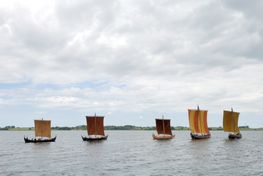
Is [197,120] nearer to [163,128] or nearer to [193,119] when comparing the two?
[193,119]

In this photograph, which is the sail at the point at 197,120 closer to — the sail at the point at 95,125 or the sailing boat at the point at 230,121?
the sailing boat at the point at 230,121

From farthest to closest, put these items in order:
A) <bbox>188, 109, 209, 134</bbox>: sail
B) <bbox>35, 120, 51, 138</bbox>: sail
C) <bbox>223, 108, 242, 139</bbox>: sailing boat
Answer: <bbox>223, 108, 242, 139</bbox>: sailing boat, <bbox>188, 109, 209, 134</bbox>: sail, <bbox>35, 120, 51, 138</bbox>: sail

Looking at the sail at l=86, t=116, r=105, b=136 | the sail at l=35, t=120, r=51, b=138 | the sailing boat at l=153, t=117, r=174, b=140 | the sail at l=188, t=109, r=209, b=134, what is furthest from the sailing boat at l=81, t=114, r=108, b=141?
the sail at l=188, t=109, r=209, b=134

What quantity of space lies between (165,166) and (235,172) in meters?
12.1

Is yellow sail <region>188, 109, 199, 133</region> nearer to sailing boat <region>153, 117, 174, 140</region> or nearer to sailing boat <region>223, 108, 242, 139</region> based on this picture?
sailing boat <region>153, 117, 174, 140</region>

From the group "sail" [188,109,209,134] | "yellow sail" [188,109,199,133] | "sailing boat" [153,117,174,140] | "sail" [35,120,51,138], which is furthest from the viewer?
"sailing boat" [153,117,174,140]

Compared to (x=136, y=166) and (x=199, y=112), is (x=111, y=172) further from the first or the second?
(x=199, y=112)

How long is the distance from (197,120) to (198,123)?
2122 mm

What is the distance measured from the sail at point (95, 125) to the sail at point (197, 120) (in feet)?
102

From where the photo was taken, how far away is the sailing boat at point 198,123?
473 feet

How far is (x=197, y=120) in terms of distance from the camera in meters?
146

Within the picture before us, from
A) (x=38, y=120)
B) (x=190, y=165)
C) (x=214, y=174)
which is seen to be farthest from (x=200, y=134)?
(x=214, y=174)

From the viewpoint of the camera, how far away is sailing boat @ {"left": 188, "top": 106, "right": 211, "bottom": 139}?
5679 inches

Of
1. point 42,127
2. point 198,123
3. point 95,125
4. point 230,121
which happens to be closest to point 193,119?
point 198,123
